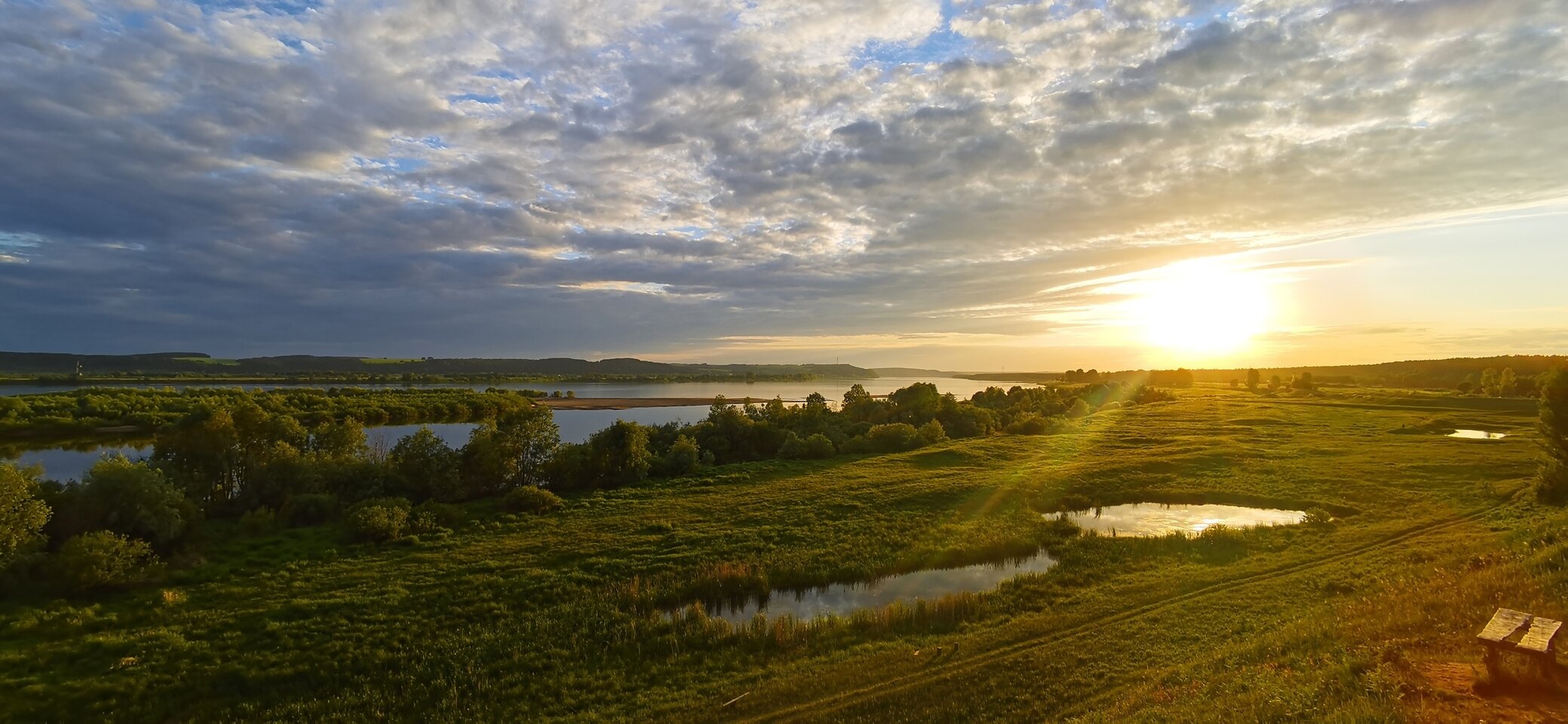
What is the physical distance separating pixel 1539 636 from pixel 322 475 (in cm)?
4170

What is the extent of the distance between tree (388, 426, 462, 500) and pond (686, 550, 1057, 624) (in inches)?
869

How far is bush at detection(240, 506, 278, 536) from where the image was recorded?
89.3 ft

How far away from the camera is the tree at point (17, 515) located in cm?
1958

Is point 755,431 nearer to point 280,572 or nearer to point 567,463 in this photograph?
point 567,463

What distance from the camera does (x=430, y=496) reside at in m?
33.6

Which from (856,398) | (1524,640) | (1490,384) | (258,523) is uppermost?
(1490,384)

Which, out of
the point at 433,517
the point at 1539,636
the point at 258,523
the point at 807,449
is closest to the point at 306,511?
the point at 258,523

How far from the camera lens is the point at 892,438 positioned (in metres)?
53.0

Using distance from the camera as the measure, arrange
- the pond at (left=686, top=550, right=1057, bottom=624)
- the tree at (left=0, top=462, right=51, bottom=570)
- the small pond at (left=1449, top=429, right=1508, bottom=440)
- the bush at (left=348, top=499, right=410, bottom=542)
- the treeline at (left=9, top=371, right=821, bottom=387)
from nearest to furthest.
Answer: the pond at (left=686, top=550, right=1057, bottom=624)
the tree at (left=0, top=462, right=51, bottom=570)
the bush at (left=348, top=499, right=410, bottom=542)
the small pond at (left=1449, top=429, right=1508, bottom=440)
the treeline at (left=9, top=371, right=821, bottom=387)

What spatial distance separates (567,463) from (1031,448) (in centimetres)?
3522

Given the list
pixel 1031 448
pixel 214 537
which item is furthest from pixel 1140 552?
pixel 214 537

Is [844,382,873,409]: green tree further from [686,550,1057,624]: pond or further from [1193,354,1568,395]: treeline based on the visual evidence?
[1193,354,1568,395]: treeline

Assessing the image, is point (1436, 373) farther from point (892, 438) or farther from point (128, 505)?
point (128, 505)

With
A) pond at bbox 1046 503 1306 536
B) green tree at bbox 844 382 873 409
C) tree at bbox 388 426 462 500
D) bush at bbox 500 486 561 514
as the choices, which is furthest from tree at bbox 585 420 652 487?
green tree at bbox 844 382 873 409
